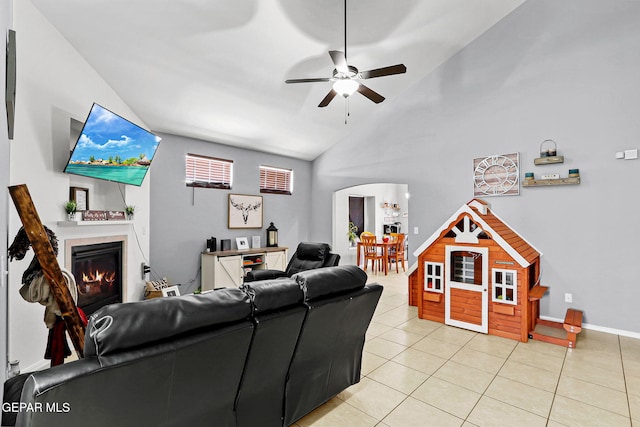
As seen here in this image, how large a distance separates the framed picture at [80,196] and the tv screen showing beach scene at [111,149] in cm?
33

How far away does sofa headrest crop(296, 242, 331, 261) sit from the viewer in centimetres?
471

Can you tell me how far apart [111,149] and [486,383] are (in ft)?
14.4

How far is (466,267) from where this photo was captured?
4.00m

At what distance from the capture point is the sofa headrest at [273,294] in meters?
1.65

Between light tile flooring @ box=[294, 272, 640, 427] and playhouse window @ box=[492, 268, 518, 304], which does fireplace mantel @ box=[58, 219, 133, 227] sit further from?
playhouse window @ box=[492, 268, 518, 304]

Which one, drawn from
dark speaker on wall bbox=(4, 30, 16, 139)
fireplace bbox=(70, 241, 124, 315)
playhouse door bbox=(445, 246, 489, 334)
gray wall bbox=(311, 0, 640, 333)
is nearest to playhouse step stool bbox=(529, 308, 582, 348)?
gray wall bbox=(311, 0, 640, 333)

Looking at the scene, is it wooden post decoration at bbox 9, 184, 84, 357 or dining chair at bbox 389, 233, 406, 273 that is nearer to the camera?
wooden post decoration at bbox 9, 184, 84, 357

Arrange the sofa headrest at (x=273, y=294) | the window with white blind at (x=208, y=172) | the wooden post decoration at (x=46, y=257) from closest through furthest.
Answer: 1. the sofa headrest at (x=273, y=294)
2. the wooden post decoration at (x=46, y=257)
3. the window with white blind at (x=208, y=172)

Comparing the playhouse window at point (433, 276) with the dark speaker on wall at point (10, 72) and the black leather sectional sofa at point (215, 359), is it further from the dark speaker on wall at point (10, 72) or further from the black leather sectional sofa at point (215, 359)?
the dark speaker on wall at point (10, 72)

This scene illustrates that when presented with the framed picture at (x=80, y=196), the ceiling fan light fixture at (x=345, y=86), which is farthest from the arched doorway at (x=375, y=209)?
the framed picture at (x=80, y=196)

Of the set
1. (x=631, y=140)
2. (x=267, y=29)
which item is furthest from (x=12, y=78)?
(x=631, y=140)

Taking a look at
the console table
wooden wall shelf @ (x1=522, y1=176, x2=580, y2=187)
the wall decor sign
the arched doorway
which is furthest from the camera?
the arched doorway

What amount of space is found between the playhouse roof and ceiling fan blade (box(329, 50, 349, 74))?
2.24 meters

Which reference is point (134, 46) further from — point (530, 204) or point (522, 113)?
point (530, 204)
